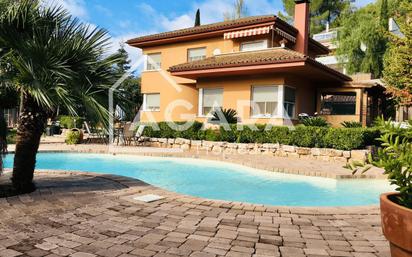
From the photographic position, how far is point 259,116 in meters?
19.1

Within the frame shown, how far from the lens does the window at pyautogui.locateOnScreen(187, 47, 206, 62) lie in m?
23.8

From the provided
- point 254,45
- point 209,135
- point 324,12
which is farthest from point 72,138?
point 324,12

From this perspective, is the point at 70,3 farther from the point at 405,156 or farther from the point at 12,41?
the point at 405,156

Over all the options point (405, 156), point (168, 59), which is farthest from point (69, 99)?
point (168, 59)

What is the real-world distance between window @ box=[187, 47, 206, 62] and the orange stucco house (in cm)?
7

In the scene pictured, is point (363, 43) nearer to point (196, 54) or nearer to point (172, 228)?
point (196, 54)

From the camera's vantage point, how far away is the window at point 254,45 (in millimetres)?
20759

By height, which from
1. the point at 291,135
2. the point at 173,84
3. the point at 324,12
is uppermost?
the point at 324,12

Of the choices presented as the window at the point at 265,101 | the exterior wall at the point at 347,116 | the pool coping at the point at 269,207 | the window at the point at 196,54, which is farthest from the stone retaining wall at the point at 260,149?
the pool coping at the point at 269,207

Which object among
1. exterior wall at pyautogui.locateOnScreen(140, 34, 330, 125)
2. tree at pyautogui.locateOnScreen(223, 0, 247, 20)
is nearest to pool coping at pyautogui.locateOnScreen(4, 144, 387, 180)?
exterior wall at pyautogui.locateOnScreen(140, 34, 330, 125)

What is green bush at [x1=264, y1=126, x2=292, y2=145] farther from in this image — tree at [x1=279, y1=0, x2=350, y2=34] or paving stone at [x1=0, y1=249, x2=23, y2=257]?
tree at [x1=279, y1=0, x2=350, y2=34]

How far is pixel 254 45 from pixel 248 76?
2.96 meters

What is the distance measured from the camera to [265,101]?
19016 millimetres

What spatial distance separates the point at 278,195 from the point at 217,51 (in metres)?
15.4
